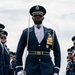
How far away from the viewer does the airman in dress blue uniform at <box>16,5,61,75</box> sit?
13.1m

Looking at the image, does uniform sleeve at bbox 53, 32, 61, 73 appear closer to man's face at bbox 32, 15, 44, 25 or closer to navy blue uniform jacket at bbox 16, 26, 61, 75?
navy blue uniform jacket at bbox 16, 26, 61, 75

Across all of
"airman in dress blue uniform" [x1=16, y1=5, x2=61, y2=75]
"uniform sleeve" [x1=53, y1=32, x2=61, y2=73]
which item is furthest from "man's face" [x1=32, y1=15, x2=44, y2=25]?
"uniform sleeve" [x1=53, y1=32, x2=61, y2=73]

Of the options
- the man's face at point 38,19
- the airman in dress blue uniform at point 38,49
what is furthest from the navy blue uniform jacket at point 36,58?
the man's face at point 38,19

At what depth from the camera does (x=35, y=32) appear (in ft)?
43.8

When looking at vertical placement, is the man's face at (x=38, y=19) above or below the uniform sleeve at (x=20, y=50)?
above

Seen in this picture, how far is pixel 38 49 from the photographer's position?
520 inches

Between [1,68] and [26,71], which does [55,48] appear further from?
[1,68]

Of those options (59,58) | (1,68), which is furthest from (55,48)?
(1,68)

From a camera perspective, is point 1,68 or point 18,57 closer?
point 18,57

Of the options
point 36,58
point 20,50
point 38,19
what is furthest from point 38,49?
point 38,19

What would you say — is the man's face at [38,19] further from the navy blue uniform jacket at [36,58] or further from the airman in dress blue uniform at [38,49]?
the navy blue uniform jacket at [36,58]

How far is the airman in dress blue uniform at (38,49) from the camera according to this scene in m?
13.1

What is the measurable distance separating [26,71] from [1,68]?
6.51 meters

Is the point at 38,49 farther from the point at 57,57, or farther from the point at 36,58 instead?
the point at 57,57
